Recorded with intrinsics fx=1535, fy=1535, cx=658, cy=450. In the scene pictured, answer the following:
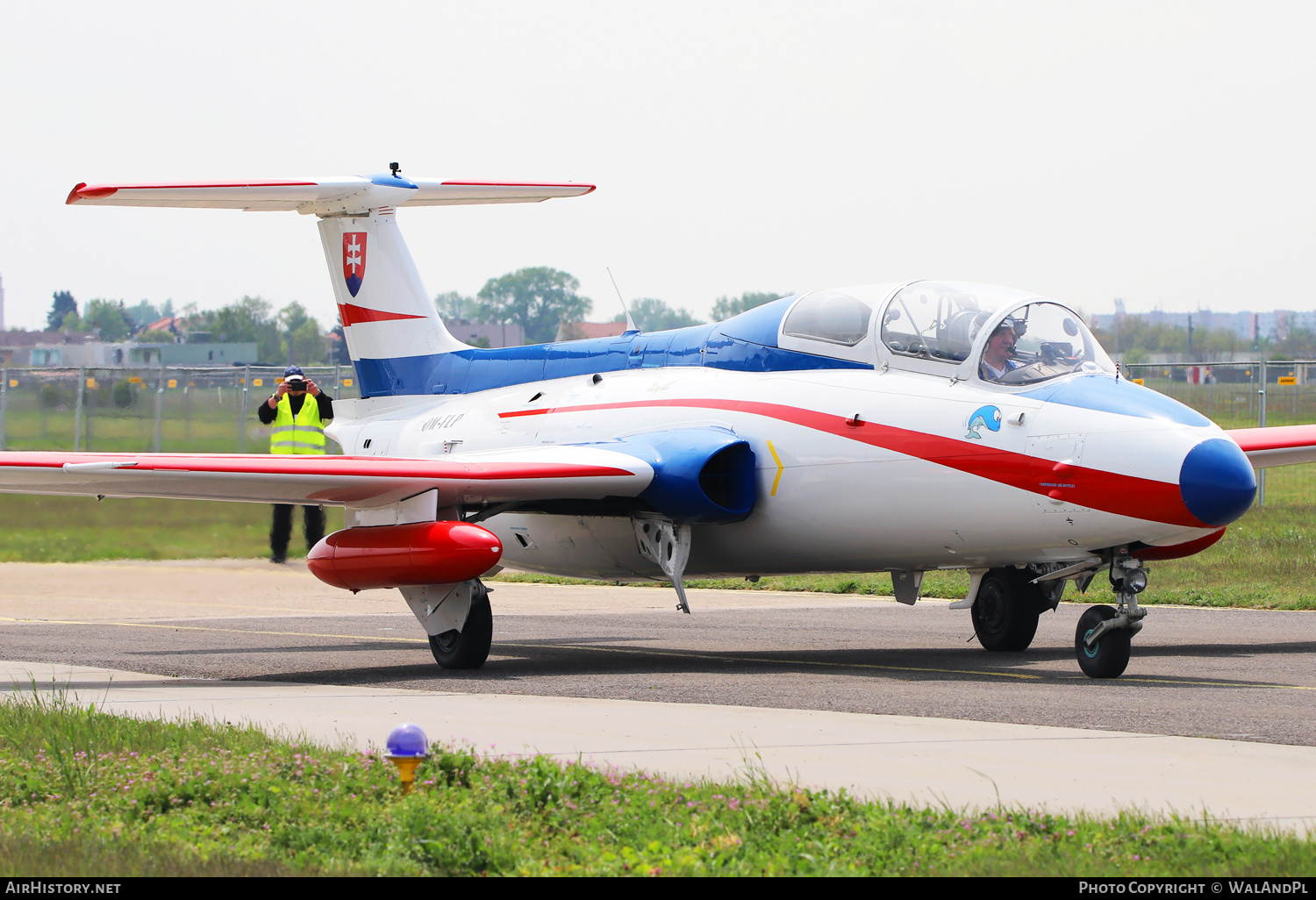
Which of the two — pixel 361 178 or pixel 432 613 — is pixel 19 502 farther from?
pixel 432 613

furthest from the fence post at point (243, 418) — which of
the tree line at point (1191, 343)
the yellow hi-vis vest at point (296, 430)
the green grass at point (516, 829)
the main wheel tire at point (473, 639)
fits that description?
the tree line at point (1191, 343)

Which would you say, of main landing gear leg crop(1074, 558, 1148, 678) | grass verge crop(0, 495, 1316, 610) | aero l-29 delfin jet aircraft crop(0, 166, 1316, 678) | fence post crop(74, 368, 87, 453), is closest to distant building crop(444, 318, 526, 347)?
fence post crop(74, 368, 87, 453)

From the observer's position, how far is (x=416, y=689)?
→ 11.0 meters

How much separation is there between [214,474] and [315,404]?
5942 mm

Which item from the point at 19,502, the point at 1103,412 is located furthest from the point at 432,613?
the point at 19,502

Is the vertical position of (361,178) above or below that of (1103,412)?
above

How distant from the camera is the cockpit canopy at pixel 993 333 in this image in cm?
1159

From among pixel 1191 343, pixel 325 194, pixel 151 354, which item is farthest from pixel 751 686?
pixel 151 354

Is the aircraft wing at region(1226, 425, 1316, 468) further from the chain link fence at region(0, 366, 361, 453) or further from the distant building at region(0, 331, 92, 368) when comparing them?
the distant building at region(0, 331, 92, 368)

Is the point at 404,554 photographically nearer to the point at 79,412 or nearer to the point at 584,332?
the point at 79,412

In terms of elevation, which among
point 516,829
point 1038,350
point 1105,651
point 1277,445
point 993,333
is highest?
point 993,333

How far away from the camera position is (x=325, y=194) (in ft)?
54.0

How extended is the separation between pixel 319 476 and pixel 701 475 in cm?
310

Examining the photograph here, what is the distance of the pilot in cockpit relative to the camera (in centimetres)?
1158
